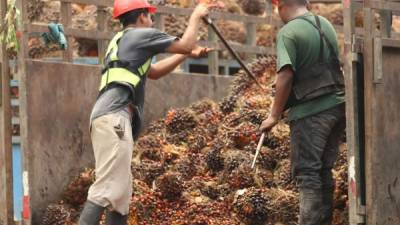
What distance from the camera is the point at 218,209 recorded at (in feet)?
37.5

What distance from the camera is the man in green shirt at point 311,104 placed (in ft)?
33.6

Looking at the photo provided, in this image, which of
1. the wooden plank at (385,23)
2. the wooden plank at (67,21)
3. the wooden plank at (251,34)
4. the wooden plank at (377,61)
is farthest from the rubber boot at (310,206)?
the wooden plank at (251,34)

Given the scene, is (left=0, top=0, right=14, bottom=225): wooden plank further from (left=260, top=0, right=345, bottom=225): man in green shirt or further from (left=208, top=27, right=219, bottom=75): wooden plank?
(left=208, top=27, right=219, bottom=75): wooden plank

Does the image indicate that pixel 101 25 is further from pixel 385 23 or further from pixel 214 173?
pixel 385 23

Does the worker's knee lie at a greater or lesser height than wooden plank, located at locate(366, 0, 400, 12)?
lesser

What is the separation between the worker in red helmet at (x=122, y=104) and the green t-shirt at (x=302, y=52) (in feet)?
2.25

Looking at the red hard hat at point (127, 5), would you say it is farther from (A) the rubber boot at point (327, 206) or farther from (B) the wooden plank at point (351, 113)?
(A) the rubber boot at point (327, 206)

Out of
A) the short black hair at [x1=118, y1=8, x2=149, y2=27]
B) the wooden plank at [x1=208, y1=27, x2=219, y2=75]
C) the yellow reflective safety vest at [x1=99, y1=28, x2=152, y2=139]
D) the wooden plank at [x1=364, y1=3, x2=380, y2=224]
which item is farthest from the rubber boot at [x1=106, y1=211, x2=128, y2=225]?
the wooden plank at [x1=208, y1=27, x2=219, y2=75]

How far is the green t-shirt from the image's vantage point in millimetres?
10273

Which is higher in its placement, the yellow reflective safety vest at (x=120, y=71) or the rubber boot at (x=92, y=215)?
the yellow reflective safety vest at (x=120, y=71)

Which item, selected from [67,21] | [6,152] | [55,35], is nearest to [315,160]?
[6,152]

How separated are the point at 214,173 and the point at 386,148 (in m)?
2.66

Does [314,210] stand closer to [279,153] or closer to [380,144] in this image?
[380,144]

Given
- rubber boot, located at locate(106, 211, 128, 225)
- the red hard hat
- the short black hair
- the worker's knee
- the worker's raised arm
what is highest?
the red hard hat
